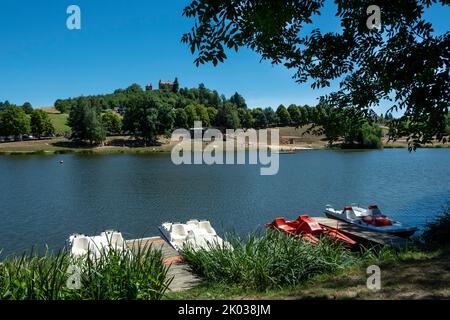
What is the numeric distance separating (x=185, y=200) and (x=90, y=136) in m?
81.6

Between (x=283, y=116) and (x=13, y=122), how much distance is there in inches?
4432

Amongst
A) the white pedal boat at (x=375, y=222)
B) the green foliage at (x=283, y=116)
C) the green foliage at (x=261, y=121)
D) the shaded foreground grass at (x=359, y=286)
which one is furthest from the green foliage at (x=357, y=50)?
the green foliage at (x=283, y=116)

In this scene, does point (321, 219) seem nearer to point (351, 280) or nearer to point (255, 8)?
point (351, 280)

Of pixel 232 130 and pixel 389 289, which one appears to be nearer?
pixel 389 289

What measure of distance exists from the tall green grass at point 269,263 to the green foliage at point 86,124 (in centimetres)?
10412

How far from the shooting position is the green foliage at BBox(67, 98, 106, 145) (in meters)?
107

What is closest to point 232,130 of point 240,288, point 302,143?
point 302,143

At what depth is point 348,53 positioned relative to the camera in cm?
636

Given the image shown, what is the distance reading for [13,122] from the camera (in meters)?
114

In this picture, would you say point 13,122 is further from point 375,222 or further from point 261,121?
point 375,222

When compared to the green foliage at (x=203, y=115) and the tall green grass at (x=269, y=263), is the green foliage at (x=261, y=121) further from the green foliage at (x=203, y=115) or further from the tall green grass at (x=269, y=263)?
the tall green grass at (x=269, y=263)

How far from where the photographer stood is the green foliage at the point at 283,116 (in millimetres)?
176250

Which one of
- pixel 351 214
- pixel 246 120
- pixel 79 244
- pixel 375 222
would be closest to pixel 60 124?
pixel 246 120

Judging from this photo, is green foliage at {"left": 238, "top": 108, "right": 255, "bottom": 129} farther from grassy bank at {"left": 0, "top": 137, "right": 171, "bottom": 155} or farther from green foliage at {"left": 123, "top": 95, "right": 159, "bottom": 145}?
green foliage at {"left": 123, "top": 95, "right": 159, "bottom": 145}
